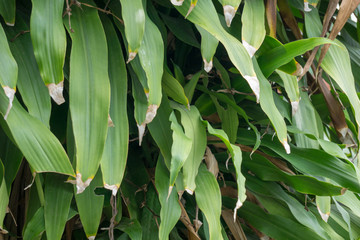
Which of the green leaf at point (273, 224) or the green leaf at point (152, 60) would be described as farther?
the green leaf at point (273, 224)

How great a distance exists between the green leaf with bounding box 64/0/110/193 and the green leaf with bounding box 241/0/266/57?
7.2 inches

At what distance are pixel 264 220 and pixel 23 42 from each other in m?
0.42

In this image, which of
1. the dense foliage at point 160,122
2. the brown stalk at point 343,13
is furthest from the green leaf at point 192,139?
the brown stalk at point 343,13

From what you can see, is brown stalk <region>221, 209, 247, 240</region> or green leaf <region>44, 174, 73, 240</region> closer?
green leaf <region>44, 174, 73, 240</region>

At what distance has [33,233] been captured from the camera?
0.58 m

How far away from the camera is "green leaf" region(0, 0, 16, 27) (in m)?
0.56

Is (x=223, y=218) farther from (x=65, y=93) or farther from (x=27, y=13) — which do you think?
(x=27, y=13)

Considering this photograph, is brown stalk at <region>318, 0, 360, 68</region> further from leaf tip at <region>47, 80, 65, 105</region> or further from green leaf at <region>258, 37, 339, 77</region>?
leaf tip at <region>47, 80, 65, 105</region>

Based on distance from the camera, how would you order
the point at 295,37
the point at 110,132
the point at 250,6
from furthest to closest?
the point at 295,37, the point at 250,6, the point at 110,132

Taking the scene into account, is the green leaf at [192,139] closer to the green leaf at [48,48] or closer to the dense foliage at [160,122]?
the dense foliage at [160,122]

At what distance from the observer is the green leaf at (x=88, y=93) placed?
518mm

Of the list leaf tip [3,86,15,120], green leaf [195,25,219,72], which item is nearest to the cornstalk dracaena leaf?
leaf tip [3,86,15,120]

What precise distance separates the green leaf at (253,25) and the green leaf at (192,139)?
0.11 metres

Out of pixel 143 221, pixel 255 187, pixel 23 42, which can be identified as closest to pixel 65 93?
pixel 23 42
